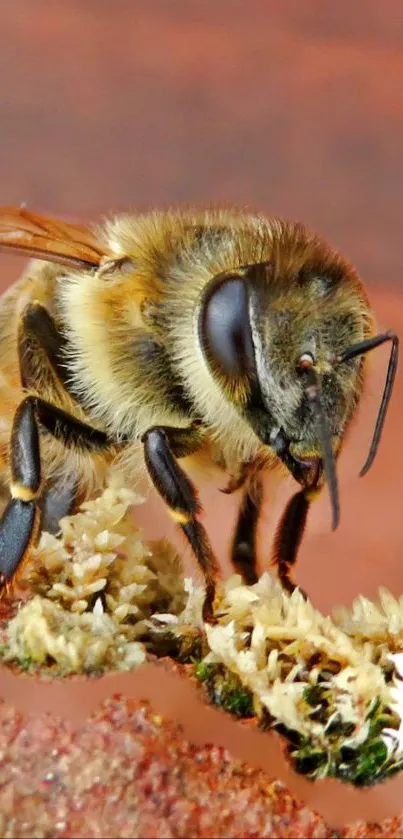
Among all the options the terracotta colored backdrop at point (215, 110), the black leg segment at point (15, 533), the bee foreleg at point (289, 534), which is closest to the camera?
the black leg segment at point (15, 533)

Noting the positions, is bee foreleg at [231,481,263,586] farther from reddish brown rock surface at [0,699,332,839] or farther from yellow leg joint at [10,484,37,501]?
reddish brown rock surface at [0,699,332,839]

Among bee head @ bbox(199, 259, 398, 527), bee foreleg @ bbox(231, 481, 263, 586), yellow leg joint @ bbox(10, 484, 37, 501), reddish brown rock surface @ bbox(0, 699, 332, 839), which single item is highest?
bee head @ bbox(199, 259, 398, 527)

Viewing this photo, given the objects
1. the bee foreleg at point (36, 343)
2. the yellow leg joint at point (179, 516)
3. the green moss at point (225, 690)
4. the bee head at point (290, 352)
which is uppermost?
the bee head at point (290, 352)

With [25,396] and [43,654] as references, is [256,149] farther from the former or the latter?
[43,654]

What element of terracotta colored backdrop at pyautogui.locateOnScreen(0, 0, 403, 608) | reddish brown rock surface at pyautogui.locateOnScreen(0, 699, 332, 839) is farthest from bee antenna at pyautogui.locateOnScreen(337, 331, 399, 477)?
terracotta colored backdrop at pyautogui.locateOnScreen(0, 0, 403, 608)

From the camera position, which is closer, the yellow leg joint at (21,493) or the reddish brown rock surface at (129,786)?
the reddish brown rock surface at (129,786)

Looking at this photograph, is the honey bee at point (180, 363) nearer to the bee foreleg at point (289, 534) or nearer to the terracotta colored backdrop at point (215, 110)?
the bee foreleg at point (289, 534)

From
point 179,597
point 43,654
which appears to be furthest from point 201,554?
point 43,654

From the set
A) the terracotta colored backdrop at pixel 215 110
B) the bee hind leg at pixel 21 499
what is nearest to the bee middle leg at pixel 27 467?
the bee hind leg at pixel 21 499
